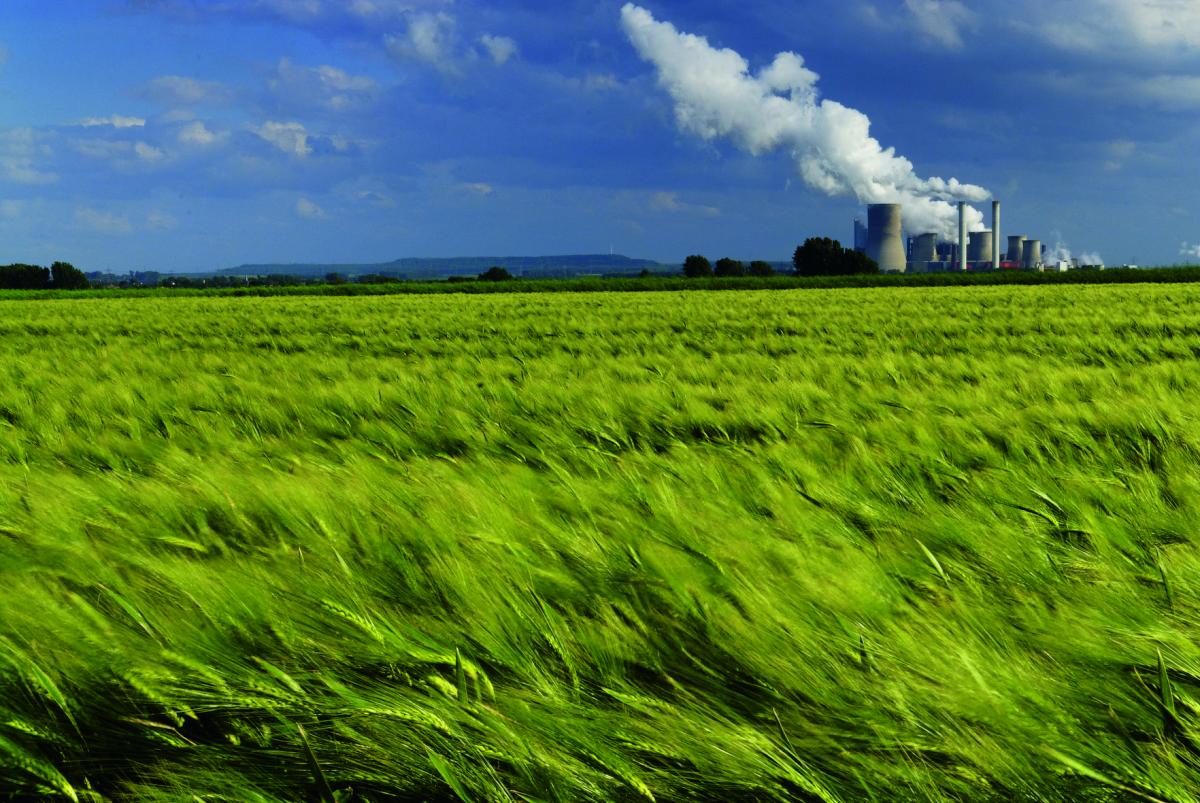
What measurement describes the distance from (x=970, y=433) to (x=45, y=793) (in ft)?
9.46

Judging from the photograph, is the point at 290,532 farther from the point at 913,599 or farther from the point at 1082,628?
the point at 1082,628

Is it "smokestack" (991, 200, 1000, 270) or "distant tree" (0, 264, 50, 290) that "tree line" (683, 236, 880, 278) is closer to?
"smokestack" (991, 200, 1000, 270)

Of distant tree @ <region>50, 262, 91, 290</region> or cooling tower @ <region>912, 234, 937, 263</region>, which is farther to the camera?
cooling tower @ <region>912, 234, 937, 263</region>

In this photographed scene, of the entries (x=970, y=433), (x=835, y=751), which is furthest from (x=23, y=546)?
(x=970, y=433)

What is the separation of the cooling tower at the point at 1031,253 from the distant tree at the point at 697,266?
69.5 meters

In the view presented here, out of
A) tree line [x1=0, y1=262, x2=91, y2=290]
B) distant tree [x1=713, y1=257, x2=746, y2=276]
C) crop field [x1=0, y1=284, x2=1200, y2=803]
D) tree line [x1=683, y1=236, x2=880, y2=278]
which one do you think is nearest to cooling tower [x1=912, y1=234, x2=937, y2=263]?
tree line [x1=683, y1=236, x2=880, y2=278]

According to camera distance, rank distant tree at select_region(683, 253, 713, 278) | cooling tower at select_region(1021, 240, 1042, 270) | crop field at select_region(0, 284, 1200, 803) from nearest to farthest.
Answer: crop field at select_region(0, 284, 1200, 803), distant tree at select_region(683, 253, 713, 278), cooling tower at select_region(1021, 240, 1042, 270)

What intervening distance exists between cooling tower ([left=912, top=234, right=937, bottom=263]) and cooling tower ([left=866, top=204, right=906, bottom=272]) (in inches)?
761

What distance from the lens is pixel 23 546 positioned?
1739mm

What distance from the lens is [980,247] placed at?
349 ft

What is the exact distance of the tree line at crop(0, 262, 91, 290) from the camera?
8125 centimetres

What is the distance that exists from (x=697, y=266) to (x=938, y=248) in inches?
2443

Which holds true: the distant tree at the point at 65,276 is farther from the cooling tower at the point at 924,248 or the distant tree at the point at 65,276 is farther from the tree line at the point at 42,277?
the cooling tower at the point at 924,248

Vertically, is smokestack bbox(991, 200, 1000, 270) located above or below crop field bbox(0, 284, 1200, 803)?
above
